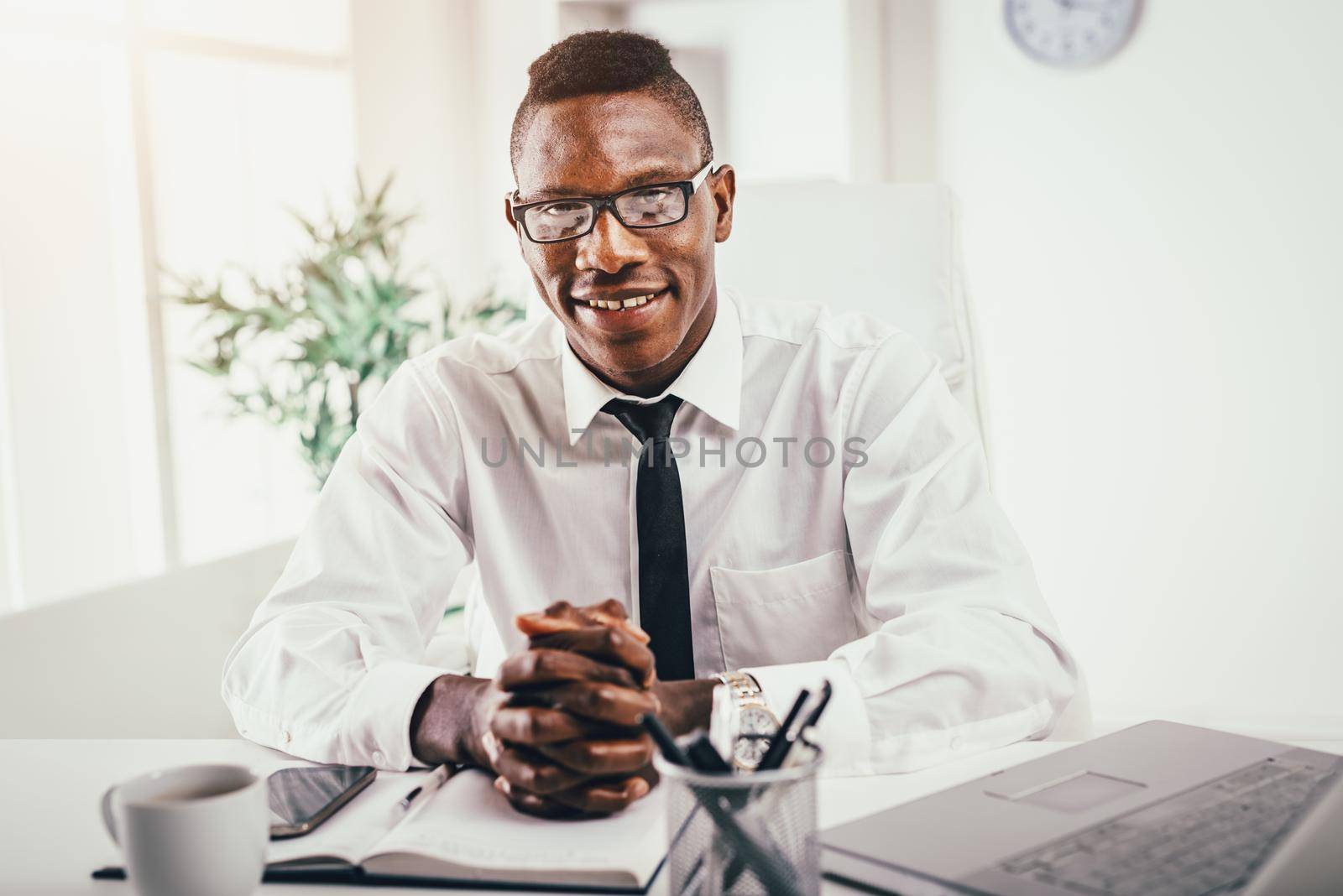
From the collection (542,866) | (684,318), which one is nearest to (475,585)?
(684,318)

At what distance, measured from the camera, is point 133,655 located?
1.85m

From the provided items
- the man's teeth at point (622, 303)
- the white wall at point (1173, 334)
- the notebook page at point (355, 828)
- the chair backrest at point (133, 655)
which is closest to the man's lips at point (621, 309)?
the man's teeth at point (622, 303)

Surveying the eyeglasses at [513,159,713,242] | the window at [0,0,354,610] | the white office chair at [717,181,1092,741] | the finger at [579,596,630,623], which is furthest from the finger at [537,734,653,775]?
the window at [0,0,354,610]

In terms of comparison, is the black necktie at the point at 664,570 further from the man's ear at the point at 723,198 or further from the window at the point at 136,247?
the window at the point at 136,247

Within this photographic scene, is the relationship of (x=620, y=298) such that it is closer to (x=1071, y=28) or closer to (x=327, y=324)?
(x=327, y=324)

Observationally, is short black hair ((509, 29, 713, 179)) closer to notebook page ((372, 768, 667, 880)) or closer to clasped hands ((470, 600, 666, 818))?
clasped hands ((470, 600, 666, 818))

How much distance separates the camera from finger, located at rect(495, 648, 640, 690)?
2.74 ft

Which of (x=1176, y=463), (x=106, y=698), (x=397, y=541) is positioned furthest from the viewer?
(x=1176, y=463)

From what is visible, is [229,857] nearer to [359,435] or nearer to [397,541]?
[397,541]

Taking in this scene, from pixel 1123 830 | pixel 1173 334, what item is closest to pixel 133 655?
pixel 1123 830

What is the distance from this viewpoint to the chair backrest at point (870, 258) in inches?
65.2

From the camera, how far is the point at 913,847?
27.5 inches

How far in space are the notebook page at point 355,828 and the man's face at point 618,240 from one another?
59 cm

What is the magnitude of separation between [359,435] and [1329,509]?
102 inches
